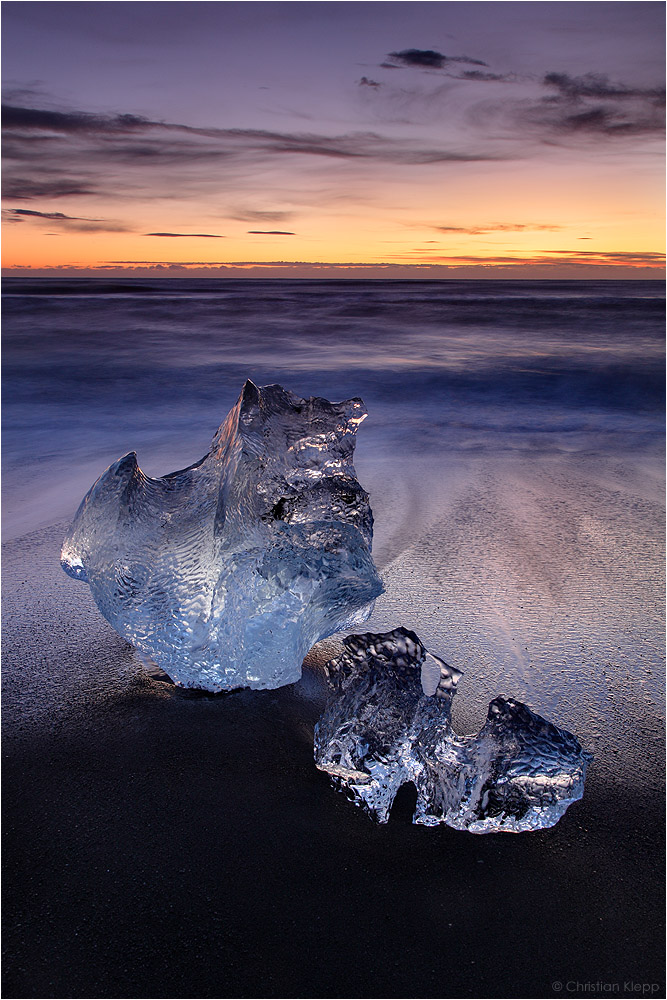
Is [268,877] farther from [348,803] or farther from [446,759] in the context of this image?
[446,759]

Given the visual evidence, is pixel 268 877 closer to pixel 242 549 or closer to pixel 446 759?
pixel 446 759

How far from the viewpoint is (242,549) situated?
212 cm

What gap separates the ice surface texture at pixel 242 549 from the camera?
83.2 inches

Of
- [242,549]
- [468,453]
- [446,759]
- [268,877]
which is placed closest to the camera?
[268,877]

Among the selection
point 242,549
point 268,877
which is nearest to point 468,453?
point 242,549

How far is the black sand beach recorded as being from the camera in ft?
4.64

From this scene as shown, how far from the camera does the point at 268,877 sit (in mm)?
1607

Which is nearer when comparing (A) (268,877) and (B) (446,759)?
(A) (268,877)

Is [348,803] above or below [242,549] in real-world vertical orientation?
below

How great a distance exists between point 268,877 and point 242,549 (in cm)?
86

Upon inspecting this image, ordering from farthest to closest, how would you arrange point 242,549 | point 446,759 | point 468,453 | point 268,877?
point 468,453 → point 242,549 → point 446,759 → point 268,877

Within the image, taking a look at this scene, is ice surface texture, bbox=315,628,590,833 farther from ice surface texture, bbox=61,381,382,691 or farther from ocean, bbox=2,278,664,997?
ice surface texture, bbox=61,381,382,691

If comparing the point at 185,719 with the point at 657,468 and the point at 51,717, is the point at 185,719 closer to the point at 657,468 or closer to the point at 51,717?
the point at 51,717

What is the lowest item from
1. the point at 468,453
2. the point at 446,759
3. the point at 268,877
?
the point at 268,877
